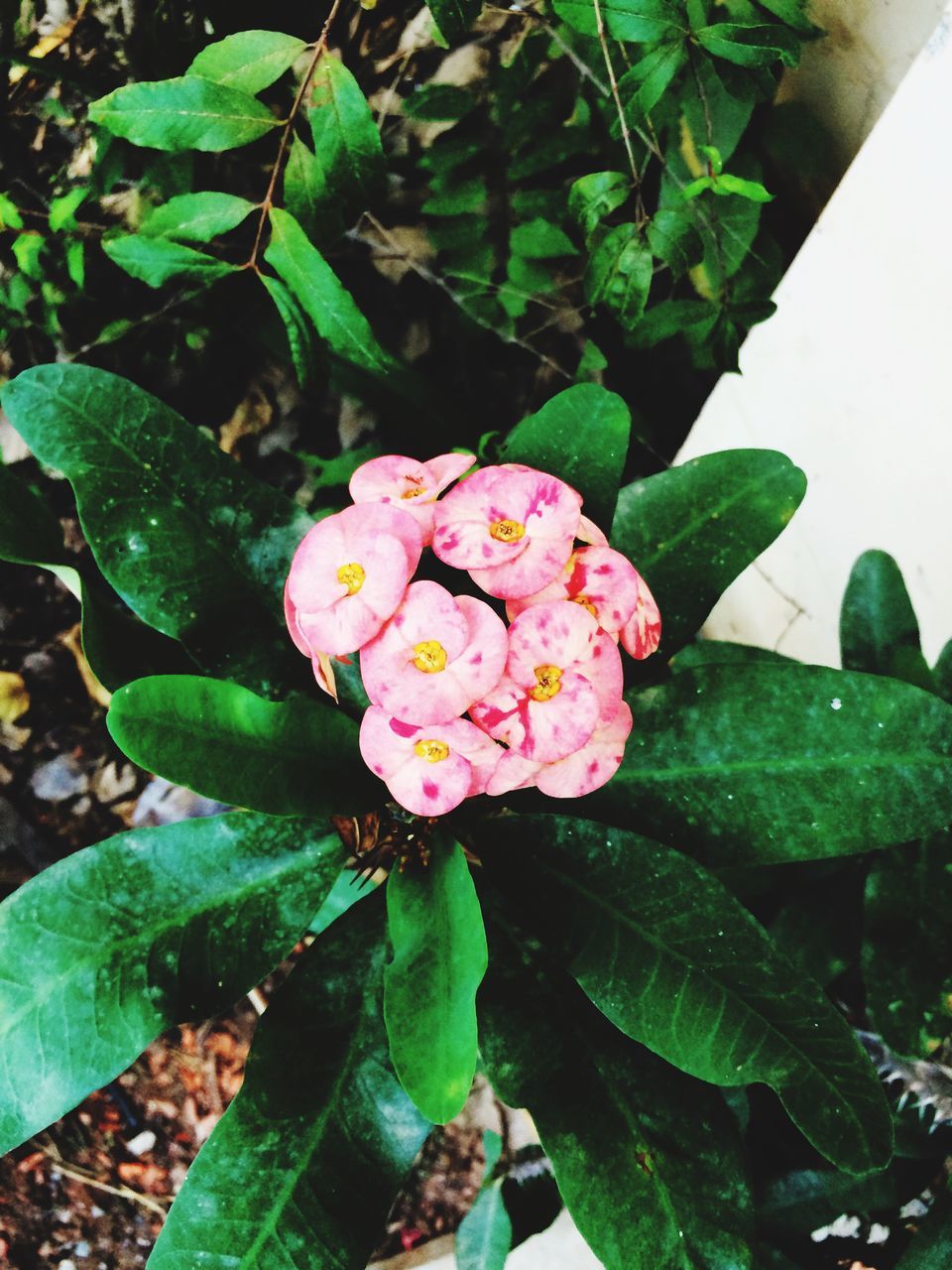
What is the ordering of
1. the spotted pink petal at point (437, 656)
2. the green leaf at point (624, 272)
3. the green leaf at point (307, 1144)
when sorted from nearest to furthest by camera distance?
the spotted pink petal at point (437, 656) < the green leaf at point (307, 1144) < the green leaf at point (624, 272)

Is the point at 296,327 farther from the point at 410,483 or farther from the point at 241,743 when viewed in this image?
the point at 241,743

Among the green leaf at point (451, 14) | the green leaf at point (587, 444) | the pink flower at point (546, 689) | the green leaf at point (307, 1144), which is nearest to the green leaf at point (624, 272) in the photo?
the green leaf at point (587, 444)

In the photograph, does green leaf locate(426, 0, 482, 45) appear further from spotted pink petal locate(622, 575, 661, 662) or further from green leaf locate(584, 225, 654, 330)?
spotted pink petal locate(622, 575, 661, 662)

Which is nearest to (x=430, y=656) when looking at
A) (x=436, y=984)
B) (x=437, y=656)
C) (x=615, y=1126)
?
(x=437, y=656)

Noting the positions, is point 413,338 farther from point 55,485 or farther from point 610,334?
point 55,485

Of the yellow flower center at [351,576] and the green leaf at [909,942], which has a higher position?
the yellow flower center at [351,576]

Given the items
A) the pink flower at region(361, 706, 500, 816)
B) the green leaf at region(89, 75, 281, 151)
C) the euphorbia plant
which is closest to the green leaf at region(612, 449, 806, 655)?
the euphorbia plant

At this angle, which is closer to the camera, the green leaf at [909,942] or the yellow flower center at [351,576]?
the yellow flower center at [351,576]

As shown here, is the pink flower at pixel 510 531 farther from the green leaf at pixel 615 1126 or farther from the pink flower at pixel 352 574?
the green leaf at pixel 615 1126
